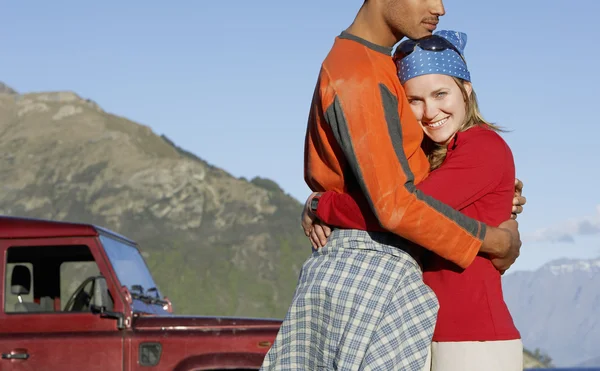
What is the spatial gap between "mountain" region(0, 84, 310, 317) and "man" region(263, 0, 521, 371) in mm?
89449

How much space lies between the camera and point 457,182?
8.94ft

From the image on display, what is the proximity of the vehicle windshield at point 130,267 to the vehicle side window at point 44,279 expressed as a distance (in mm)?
132

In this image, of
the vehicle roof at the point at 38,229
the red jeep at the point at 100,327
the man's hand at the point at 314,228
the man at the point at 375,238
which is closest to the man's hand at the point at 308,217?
the man's hand at the point at 314,228

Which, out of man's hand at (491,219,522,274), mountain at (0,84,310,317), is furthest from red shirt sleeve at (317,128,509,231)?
mountain at (0,84,310,317)

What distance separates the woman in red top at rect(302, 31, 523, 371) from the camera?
2.68m

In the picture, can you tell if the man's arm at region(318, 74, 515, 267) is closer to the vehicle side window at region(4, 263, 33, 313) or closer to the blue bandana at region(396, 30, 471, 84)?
the blue bandana at region(396, 30, 471, 84)

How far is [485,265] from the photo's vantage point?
2.74 meters

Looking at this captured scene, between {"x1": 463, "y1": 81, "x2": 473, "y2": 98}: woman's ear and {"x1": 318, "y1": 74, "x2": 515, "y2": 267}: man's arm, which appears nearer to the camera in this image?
{"x1": 318, "y1": 74, "x2": 515, "y2": 267}: man's arm

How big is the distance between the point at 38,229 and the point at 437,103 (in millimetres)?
3456

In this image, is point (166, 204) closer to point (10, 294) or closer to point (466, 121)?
point (10, 294)

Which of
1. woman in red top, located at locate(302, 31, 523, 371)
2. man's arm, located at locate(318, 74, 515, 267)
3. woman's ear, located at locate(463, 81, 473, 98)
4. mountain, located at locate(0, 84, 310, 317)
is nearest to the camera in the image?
man's arm, located at locate(318, 74, 515, 267)

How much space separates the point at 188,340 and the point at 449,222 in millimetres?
3309

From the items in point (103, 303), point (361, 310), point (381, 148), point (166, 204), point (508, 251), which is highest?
point (381, 148)

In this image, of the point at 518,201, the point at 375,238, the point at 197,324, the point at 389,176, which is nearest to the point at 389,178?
the point at 389,176
